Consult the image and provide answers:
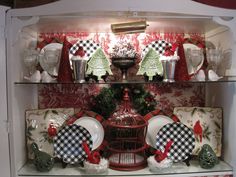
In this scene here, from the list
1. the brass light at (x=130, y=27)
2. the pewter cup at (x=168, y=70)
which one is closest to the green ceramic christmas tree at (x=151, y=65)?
the pewter cup at (x=168, y=70)

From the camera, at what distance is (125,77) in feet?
4.79

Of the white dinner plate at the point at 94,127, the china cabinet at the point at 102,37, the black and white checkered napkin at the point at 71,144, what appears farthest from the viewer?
the white dinner plate at the point at 94,127

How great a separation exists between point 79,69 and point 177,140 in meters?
0.60

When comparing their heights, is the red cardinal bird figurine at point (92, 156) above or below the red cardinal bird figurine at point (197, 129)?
below

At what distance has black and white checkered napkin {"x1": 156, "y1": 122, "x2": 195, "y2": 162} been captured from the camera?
1.32 metres

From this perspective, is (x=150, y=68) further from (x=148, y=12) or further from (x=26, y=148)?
(x=26, y=148)

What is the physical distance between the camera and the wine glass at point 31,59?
4.32 ft

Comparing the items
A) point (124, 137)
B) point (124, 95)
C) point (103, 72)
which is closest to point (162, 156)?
point (124, 137)

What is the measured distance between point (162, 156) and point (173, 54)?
50 cm

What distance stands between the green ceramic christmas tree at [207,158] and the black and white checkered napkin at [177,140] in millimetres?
58

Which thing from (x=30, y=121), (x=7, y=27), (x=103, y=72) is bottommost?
(x=30, y=121)

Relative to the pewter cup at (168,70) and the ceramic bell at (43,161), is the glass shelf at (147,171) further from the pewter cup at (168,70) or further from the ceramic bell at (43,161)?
the pewter cup at (168,70)

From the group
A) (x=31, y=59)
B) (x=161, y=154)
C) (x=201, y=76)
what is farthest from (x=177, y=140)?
(x=31, y=59)

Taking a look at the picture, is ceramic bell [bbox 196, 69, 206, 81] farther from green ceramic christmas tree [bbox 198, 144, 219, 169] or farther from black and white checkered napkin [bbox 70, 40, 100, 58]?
black and white checkered napkin [bbox 70, 40, 100, 58]
